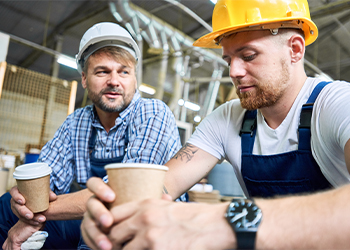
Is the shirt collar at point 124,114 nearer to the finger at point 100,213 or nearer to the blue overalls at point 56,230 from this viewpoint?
the blue overalls at point 56,230

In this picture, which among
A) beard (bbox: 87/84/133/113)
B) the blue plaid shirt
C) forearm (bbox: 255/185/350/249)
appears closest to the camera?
forearm (bbox: 255/185/350/249)


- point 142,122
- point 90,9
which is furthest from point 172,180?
point 90,9

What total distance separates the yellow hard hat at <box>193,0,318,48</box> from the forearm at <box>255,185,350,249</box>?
103 cm

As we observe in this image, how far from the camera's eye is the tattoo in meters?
1.53

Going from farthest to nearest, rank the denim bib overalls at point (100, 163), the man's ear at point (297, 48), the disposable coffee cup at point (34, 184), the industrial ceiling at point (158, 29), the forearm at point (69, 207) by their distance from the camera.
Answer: the industrial ceiling at point (158, 29), the denim bib overalls at point (100, 163), the man's ear at point (297, 48), the forearm at point (69, 207), the disposable coffee cup at point (34, 184)

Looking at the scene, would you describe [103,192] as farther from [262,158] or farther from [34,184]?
[262,158]

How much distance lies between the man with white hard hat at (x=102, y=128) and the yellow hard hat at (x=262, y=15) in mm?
702

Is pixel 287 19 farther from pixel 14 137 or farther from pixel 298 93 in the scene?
pixel 14 137

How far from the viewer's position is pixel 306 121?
1340 mm

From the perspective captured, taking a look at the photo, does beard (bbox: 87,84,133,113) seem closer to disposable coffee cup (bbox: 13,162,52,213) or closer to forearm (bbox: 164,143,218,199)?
forearm (bbox: 164,143,218,199)

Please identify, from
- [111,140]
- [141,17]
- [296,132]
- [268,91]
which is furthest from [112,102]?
[141,17]

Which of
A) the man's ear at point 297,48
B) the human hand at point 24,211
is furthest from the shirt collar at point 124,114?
the man's ear at point 297,48

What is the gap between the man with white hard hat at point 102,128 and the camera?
175cm

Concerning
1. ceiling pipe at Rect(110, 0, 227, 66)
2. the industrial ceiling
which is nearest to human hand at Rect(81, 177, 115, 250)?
the industrial ceiling
